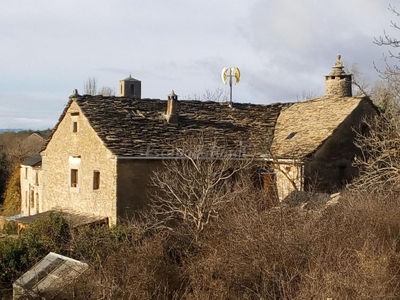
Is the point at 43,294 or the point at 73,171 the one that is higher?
the point at 73,171

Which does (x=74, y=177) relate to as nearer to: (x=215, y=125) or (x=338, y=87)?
(x=215, y=125)

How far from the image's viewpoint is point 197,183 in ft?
58.1

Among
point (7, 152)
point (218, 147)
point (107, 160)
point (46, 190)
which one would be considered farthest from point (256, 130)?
point (7, 152)

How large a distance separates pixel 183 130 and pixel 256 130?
325 centimetres

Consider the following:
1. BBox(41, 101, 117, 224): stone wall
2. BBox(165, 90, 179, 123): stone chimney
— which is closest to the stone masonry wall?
BBox(165, 90, 179, 123): stone chimney

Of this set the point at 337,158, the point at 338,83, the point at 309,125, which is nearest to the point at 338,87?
the point at 338,83

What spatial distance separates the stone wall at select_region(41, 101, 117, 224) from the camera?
1981 cm

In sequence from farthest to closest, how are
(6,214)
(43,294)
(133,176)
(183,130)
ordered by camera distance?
(6,214) → (183,130) → (133,176) → (43,294)

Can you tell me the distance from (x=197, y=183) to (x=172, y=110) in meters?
4.97

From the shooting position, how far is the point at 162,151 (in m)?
19.9

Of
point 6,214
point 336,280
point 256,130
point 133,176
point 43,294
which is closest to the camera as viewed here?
point 336,280

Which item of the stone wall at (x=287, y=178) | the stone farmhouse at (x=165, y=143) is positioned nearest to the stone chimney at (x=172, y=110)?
the stone farmhouse at (x=165, y=143)

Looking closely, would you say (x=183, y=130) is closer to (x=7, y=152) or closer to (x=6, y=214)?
(x=6, y=214)

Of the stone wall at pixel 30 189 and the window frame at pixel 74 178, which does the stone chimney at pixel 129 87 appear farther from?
the window frame at pixel 74 178
